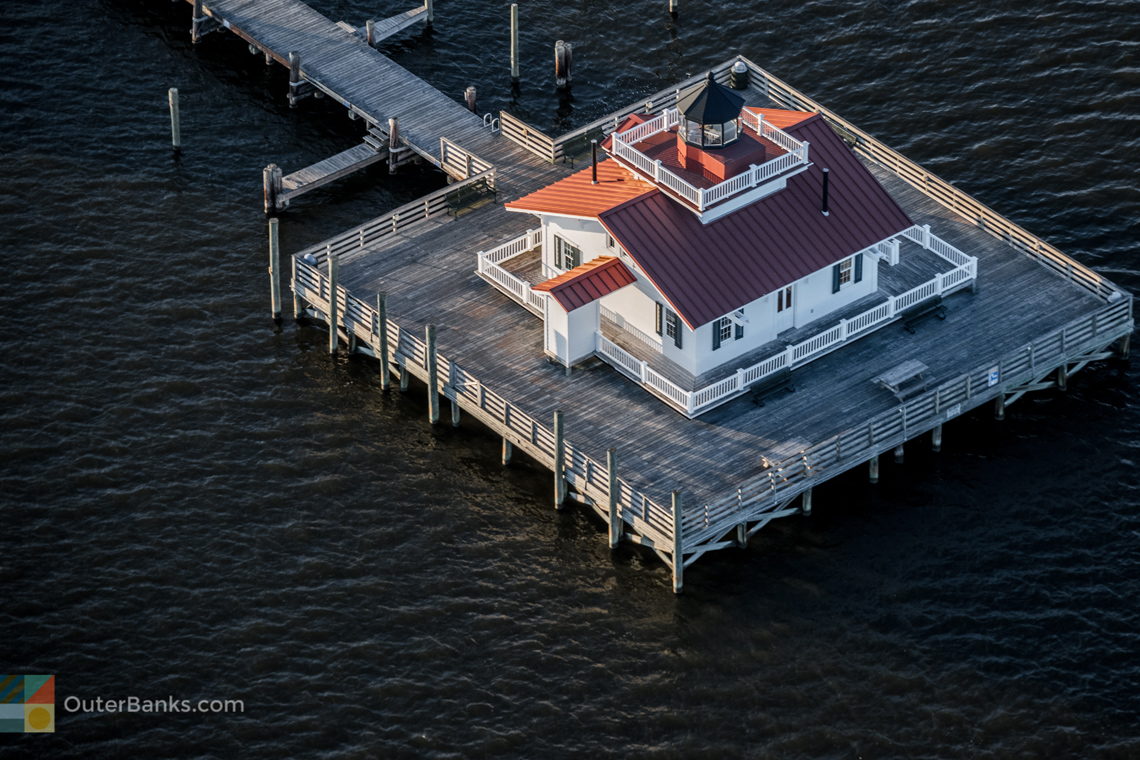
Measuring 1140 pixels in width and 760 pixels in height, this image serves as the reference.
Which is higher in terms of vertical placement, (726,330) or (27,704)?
(726,330)

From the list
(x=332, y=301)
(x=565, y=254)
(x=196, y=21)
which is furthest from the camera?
(x=196, y=21)

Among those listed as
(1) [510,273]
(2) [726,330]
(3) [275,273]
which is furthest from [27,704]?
(2) [726,330]

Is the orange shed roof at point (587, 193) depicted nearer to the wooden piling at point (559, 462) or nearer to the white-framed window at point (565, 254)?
the white-framed window at point (565, 254)

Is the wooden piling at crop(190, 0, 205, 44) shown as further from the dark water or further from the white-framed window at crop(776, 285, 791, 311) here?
the white-framed window at crop(776, 285, 791, 311)

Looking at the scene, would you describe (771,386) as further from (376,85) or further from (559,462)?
(376,85)

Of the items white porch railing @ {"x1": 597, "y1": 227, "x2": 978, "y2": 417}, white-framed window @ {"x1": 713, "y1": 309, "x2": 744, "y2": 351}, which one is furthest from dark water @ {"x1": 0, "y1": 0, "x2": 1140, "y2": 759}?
white-framed window @ {"x1": 713, "y1": 309, "x2": 744, "y2": 351}

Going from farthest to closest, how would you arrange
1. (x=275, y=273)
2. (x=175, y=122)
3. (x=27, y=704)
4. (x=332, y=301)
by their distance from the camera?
(x=175, y=122)
(x=275, y=273)
(x=332, y=301)
(x=27, y=704)
